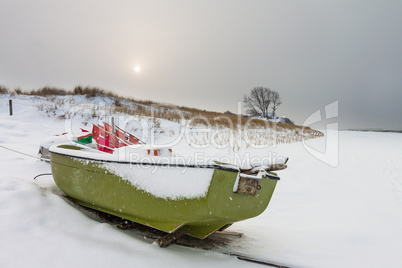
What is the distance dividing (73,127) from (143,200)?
10.0 m

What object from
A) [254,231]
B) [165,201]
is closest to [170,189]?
[165,201]

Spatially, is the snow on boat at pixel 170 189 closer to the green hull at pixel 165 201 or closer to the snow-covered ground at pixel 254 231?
the green hull at pixel 165 201

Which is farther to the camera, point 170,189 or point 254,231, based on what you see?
point 254,231

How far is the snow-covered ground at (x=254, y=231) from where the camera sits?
235 cm

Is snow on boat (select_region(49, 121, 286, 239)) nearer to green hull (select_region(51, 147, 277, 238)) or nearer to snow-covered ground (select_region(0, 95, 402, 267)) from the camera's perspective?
green hull (select_region(51, 147, 277, 238))

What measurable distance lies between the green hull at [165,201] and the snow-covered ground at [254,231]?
24 cm

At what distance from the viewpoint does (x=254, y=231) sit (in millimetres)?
3773

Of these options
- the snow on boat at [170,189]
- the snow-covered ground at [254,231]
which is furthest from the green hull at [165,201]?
the snow-covered ground at [254,231]

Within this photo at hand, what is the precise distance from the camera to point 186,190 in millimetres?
2521

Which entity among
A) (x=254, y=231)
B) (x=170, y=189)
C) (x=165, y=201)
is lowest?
(x=254, y=231)

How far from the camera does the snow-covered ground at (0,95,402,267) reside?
235 centimetres

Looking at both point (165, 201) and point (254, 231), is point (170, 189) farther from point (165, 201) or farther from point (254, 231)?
point (254, 231)

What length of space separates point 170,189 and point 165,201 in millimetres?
144

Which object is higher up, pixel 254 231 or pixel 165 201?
pixel 165 201
